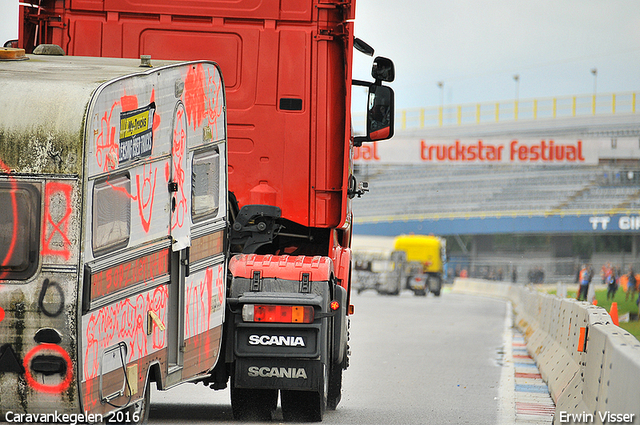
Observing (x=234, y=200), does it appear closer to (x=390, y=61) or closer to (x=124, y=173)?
(x=390, y=61)

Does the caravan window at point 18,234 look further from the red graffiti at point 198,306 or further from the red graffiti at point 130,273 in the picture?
the red graffiti at point 198,306

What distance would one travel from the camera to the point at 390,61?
29.3 ft

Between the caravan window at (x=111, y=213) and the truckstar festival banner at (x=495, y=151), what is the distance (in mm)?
39200

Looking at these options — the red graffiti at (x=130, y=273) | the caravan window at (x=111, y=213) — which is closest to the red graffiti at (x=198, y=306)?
the red graffiti at (x=130, y=273)

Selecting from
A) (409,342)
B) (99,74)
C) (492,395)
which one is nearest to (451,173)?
(409,342)

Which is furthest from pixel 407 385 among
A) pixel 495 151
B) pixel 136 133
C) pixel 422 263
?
pixel 422 263

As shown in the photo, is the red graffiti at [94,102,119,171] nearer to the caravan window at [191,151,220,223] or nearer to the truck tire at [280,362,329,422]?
the caravan window at [191,151,220,223]

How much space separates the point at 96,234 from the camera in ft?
17.6

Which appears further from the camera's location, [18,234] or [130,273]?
[130,273]

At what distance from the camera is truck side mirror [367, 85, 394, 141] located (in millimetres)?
9008

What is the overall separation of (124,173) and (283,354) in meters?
2.18

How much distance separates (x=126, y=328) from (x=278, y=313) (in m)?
1.72

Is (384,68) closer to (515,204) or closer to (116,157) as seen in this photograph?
(116,157)

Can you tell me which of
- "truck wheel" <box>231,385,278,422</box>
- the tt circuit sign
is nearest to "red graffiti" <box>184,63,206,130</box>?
"truck wheel" <box>231,385,278,422</box>
